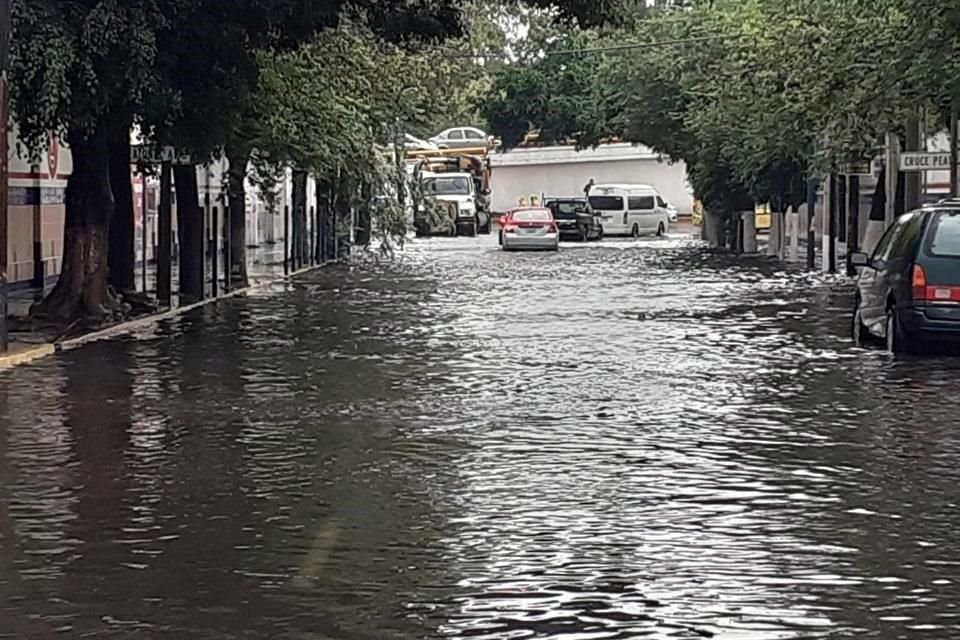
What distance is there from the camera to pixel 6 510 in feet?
35.3

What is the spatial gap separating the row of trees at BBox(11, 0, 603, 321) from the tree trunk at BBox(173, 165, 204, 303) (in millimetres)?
25

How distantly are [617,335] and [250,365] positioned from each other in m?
5.73

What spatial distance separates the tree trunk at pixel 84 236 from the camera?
2481 centimetres

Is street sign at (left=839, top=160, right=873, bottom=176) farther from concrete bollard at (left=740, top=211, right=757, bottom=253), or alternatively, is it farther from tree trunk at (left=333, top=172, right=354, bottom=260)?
concrete bollard at (left=740, top=211, right=757, bottom=253)

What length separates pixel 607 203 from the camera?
76.2 m

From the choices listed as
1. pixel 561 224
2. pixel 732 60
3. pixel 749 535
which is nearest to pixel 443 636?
pixel 749 535

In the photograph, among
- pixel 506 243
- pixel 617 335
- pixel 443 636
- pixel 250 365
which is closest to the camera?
pixel 443 636

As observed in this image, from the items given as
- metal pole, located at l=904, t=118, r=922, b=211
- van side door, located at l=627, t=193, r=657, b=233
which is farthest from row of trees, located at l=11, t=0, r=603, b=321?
van side door, located at l=627, t=193, r=657, b=233

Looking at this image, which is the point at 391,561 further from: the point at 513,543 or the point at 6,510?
the point at 6,510

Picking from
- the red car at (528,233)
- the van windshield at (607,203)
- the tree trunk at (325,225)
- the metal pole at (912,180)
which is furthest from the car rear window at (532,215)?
the metal pole at (912,180)

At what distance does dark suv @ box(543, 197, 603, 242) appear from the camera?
69.9 metres

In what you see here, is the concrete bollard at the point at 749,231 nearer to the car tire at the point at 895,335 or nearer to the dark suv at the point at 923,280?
the dark suv at the point at 923,280

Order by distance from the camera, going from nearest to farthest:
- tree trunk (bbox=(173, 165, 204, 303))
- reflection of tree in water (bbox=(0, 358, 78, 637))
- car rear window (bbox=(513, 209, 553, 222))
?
reflection of tree in water (bbox=(0, 358, 78, 637)), tree trunk (bbox=(173, 165, 204, 303)), car rear window (bbox=(513, 209, 553, 222))

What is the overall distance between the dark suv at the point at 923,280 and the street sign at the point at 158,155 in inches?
446
